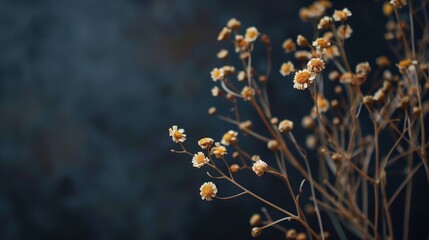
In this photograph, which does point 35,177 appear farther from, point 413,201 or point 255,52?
point 413,201

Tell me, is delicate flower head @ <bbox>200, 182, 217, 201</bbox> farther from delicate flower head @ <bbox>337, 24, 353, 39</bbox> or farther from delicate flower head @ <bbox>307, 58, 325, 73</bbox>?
delicate flower head @ <bbox>337, 24, 353, 39</bbox>

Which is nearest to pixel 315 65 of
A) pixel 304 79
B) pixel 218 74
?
pixel 304 79

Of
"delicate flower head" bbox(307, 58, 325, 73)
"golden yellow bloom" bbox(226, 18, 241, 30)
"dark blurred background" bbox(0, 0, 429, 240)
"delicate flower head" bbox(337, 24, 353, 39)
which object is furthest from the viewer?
"dark blurred background" bbox(0, 0, 429, 240)

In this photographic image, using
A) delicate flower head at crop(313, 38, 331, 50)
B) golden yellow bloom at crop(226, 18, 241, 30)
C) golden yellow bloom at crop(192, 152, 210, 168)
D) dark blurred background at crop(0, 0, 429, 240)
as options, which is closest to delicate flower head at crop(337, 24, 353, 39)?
delicate flower head at crop(313, 38, 331, 50)

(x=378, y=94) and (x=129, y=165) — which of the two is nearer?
(x=378, y=94)

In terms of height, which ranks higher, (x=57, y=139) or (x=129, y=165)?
(x=57, y=139)

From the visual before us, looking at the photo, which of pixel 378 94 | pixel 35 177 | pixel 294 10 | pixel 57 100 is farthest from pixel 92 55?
pixel 378 94

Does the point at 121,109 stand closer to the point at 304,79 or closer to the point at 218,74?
the point at 218,74

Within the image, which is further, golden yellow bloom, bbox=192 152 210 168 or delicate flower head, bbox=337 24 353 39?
delicate flower head, bbox=337 24 353 39
